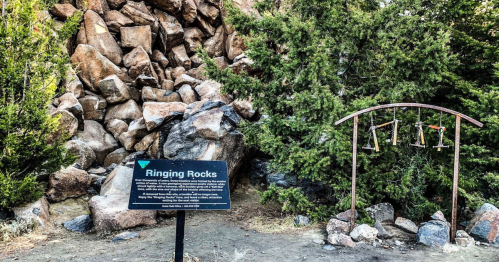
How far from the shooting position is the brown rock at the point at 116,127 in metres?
16.4

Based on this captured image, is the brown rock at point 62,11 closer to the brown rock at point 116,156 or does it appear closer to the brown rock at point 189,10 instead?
the brown rock at point 189,10

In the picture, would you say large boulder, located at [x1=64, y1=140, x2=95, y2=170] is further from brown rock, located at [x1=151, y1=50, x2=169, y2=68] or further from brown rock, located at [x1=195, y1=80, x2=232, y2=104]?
brown rock, located at [x1=151, y1=50, x2=169, y2=68]

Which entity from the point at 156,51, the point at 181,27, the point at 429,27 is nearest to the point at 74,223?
the point at 429,27

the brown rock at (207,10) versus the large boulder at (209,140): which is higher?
the brown rock at (207,10)

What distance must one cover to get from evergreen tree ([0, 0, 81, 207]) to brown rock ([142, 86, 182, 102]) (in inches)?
381

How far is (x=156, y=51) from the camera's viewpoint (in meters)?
Result: 21.8

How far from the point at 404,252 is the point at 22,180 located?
375 inches

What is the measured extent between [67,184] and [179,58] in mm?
14507

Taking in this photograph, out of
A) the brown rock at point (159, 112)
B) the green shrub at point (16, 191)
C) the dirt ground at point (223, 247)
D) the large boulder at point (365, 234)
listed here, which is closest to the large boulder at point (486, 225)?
the dirt ground at point (223, 247)

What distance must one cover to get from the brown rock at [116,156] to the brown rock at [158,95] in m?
4.66

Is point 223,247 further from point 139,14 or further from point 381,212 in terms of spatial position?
point 139,14

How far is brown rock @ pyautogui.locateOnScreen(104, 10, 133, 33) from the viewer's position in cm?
2016

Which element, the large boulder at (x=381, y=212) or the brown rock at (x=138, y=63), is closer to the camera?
the large boulder at (x=381, y=212)

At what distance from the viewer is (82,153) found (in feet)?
42.9
